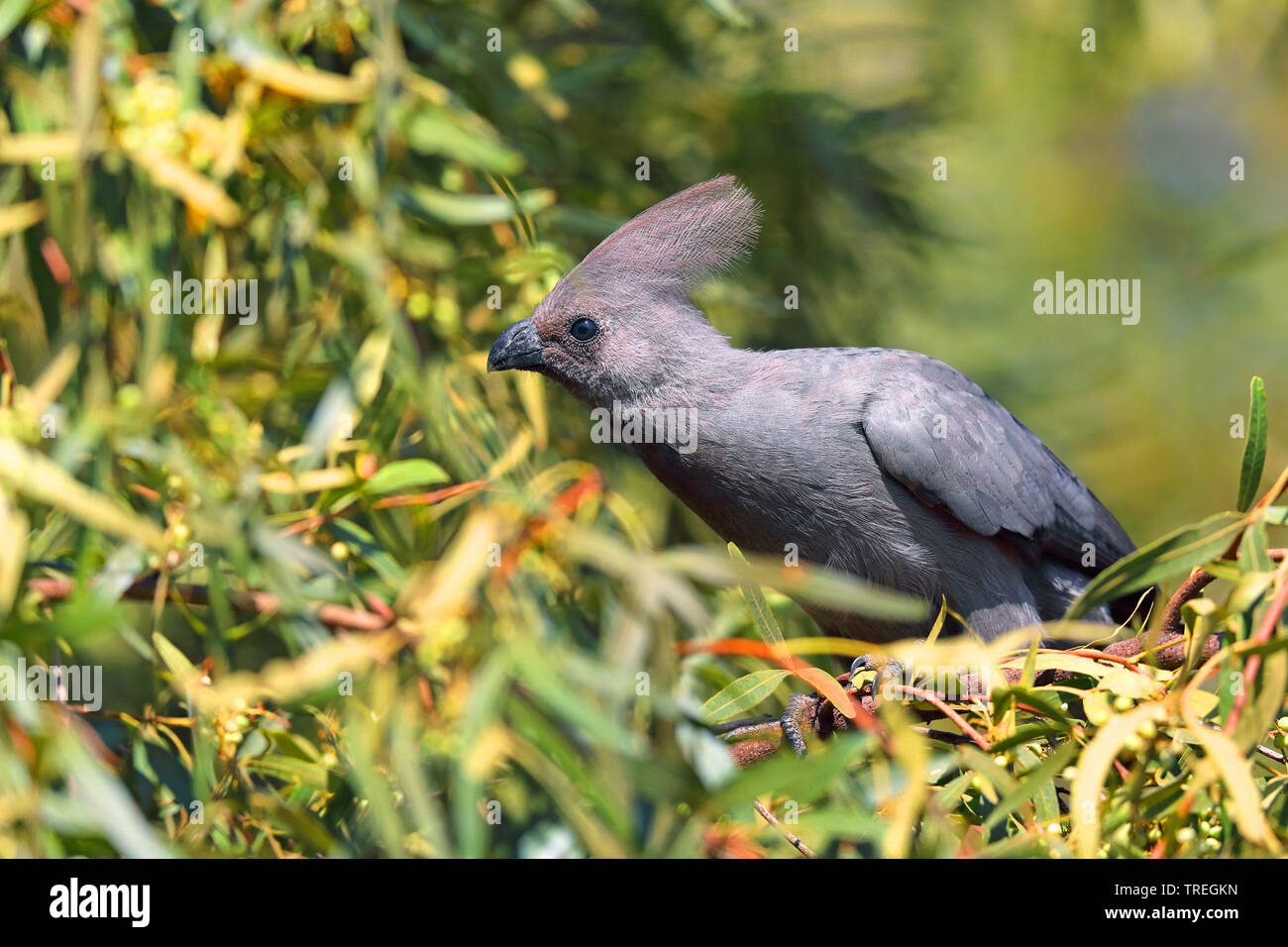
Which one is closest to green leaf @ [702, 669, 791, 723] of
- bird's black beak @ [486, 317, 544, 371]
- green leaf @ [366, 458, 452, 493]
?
green leaf @ [366, 458, 452, 493]

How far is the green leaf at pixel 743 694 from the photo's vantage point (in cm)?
228

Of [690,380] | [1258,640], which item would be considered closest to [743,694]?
[1258,640]

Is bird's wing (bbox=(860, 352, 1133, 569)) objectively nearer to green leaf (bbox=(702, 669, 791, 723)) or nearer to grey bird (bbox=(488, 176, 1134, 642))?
grey bird (bbox=(488, 176, 1134, 642))

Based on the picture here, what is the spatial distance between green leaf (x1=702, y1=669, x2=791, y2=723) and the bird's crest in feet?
4.73

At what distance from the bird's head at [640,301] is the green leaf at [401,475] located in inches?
31.4

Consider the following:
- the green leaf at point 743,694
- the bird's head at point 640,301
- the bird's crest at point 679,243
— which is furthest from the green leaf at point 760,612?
the bird's crest at point 679,243

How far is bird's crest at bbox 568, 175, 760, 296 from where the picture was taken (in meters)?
3.32

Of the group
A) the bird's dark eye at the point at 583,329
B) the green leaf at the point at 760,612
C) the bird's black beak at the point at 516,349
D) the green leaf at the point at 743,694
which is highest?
the bird's dark eye at the point at 583,329

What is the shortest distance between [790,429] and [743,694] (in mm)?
1088

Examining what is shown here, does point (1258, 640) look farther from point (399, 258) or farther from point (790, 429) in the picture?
point (399, 258)

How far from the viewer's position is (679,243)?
11.0 ft

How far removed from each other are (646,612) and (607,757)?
9.4 inches

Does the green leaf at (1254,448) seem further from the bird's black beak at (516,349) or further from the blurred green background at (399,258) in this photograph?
the bird's black beak at (516,349)
